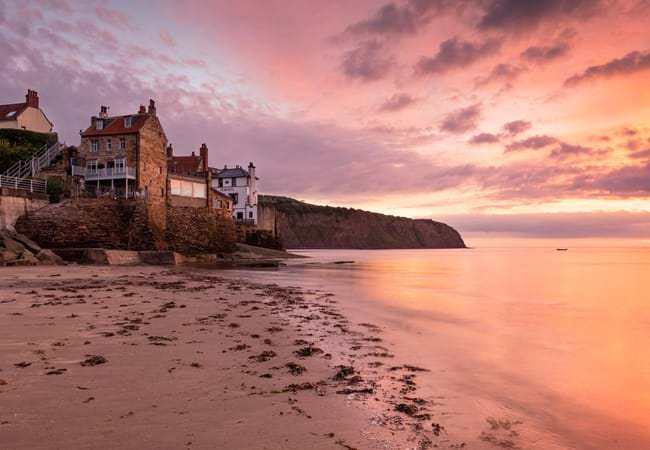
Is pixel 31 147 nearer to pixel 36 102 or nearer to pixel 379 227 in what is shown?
pixel 36 102

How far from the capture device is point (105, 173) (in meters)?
40.7

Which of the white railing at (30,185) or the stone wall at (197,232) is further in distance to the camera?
the stone wall at (197,232)

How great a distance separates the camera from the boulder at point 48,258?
25578 mm

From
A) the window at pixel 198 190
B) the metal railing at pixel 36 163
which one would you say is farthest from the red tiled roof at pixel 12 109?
the window at pixel 198 190

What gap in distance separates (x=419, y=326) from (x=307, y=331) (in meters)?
3.87

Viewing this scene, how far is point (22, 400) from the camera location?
15.6ft

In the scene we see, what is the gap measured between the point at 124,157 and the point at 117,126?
13.7 feet

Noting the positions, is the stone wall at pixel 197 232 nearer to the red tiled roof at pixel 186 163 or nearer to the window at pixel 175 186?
the window at pixel 175 186

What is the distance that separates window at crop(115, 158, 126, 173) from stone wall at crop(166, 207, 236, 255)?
5.45m

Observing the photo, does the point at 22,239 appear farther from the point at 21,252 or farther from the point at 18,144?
the point at 18,144

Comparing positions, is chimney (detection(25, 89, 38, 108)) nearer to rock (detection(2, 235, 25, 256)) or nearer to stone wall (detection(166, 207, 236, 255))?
stone wall (detection(166, 207, 236, 255))

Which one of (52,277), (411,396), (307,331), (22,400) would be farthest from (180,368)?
(52,277)

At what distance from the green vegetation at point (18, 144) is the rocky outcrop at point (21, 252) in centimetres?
1436

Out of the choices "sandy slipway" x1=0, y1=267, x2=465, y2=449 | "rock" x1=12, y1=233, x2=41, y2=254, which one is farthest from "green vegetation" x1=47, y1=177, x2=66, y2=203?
"sandy slipway" x1=0, y1=267, x2=465, y2=449
